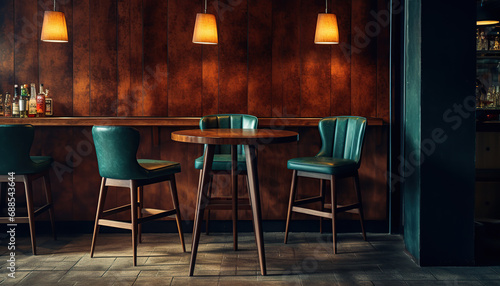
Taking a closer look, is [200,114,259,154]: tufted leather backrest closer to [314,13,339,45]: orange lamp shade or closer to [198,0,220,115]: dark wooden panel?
[198,0,220,115]: dark wooden panel

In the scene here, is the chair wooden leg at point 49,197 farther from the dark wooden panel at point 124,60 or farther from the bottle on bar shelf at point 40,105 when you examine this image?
the dark wooden panel at point 124,60

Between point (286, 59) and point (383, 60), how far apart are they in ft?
2.88

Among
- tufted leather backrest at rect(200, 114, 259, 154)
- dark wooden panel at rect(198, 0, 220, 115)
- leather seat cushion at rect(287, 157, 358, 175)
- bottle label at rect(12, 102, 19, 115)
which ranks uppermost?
dark wooden panel at rect(198, 0, 220, 115)

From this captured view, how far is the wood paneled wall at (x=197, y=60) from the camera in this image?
4.28 meters

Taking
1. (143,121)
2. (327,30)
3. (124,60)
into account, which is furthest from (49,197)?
(327,30)

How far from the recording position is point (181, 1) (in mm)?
4289

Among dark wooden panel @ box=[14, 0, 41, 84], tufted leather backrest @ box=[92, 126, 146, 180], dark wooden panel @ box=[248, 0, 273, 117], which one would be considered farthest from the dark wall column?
dark wooden panel @ box=[14, 0, 41, 84]

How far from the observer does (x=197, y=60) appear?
432 cm

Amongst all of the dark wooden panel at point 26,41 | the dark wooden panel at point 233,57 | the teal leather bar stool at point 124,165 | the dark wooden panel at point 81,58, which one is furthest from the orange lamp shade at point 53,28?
the dark wooden panel at point 233,57

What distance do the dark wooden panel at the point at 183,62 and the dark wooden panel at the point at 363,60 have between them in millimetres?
1416

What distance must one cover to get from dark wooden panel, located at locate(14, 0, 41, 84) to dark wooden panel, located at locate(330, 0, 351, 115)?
271 cm

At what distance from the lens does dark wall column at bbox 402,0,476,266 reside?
3.19 metres

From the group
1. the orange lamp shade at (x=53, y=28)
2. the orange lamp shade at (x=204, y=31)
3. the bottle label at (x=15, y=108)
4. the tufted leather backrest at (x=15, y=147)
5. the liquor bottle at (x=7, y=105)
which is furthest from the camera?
the liquor bottle at (x=7, y=105)

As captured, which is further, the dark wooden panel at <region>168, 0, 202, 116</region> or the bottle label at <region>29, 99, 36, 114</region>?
the dark wooden panel at <region>168, 0, 202, 116</region>
